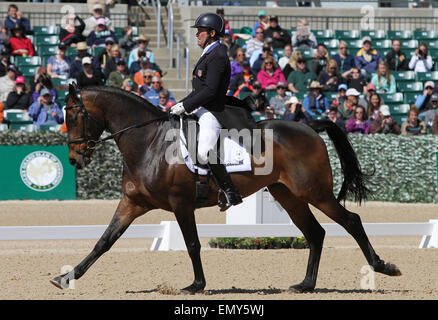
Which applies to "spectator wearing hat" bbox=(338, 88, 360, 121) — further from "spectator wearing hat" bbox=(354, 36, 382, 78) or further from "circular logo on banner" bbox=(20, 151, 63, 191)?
"circular logo on banner" bbox=(20, 151, 63, 191)

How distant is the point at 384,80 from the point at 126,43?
600 centimetres

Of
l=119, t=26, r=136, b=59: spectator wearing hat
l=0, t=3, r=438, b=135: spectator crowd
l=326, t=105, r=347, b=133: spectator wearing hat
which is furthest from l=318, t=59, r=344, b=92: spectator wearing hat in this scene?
l=119, t=26, r=136, b=59: spectator wearing hat

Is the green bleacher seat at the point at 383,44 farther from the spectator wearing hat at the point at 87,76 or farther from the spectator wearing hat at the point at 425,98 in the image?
the spectator wearing hat at the point at 87,76

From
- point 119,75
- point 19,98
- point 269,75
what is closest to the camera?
point 19,98

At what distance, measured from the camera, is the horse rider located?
7566 mm

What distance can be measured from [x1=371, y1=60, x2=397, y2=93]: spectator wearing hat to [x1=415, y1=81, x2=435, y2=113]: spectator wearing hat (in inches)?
31.6

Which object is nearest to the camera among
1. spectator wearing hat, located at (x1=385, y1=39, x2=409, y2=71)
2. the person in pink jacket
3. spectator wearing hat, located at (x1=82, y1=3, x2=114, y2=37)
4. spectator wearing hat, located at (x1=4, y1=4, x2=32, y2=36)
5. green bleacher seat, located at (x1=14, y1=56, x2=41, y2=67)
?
the person in pink jacket

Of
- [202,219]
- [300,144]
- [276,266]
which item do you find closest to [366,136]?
[202,219]

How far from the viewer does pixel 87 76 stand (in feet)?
55.7

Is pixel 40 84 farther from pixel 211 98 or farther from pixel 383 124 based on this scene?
pixel 211 98

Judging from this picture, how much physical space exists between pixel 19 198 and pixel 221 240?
5.89 meters

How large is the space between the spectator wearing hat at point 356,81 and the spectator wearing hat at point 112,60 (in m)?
5.17

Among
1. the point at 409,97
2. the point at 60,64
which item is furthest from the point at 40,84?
the point at 409,97

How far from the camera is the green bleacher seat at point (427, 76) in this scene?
21188 mm
